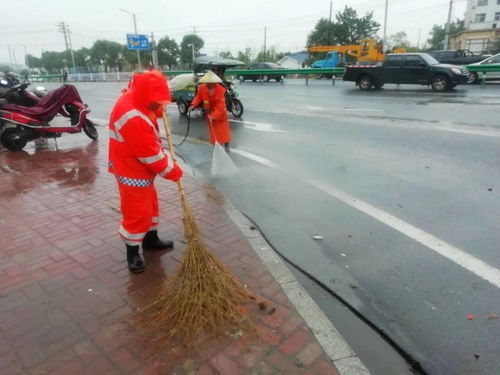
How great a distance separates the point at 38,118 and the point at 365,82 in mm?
15344

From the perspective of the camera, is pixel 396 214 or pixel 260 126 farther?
pixel 260 126

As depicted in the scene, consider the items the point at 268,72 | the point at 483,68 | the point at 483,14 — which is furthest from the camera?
the point at 483,14

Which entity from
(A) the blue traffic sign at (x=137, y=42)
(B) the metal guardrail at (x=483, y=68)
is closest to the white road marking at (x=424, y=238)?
(B) the metal guardrail at (x=483, y=68)

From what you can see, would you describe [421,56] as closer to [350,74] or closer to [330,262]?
[350,74]

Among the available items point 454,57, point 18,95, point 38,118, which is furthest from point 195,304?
point 454,57

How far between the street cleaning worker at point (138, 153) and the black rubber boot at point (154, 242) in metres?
0.30

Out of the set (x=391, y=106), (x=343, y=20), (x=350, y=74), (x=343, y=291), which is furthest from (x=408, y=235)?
(x=343, y=20)

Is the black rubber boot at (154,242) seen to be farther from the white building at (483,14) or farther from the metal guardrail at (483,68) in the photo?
the white building at (483,14)

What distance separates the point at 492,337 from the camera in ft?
8.21

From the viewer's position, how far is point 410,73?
57.2 feet

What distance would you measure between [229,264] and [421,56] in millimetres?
17036

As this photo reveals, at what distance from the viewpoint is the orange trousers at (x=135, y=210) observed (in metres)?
3.11

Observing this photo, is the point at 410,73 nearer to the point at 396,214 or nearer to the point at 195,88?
the point at 195,88

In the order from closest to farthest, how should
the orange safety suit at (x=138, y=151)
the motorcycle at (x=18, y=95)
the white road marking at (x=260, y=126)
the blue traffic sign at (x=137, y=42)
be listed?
the orange safety suit at (x=138, y=151) → the motorcycle at (x=18, y=95) → the white road marking at (x=260, y=126) → the blue traffic sign at (x=137, y=42)
